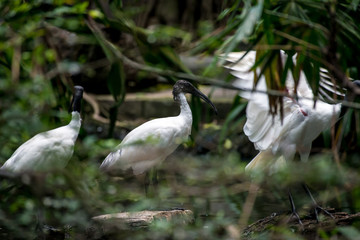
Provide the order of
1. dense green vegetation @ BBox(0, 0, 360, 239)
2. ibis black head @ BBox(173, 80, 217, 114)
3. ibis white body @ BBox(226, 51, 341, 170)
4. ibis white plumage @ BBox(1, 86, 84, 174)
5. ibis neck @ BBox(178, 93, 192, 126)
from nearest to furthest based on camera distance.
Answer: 1. dense green vegetation @ BBox(0, 0, 360, 239)
2. ibis white plumage @ BBox(1, 86, 84, 174)
3. ibis white body @ BBox(226, 51, 341, 170)
4. ibis neck @ BBox(178, 93, 192, 126)
5. ibis black head @ BBox(173, 80, 217, 114)

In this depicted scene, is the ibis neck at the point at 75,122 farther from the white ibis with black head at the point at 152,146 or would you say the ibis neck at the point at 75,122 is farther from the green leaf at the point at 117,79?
the green leaf at the point at 117,79

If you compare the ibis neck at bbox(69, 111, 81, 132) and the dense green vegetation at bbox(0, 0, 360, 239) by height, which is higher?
the dense green vegetation at bbox(0, 0, 360, 239)

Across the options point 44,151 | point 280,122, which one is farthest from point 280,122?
point 44,151

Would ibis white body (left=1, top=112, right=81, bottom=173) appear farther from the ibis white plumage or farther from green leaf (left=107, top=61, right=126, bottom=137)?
green leaf (left=107, top=61, right=126, bottom=137)

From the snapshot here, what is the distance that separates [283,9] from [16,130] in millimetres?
2204

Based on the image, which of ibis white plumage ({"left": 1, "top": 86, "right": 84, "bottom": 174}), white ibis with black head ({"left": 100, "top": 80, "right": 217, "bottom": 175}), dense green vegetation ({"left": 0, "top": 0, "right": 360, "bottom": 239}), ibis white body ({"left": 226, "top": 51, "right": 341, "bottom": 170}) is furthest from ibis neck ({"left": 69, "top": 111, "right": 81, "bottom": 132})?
ibis white body ({"left": 226, "top": 51, "right": 341, "bottom": 170})

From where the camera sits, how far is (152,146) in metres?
4.70

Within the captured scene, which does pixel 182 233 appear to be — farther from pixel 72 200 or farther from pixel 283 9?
pixel 283 9

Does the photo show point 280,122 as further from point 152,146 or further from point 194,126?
point 194,126

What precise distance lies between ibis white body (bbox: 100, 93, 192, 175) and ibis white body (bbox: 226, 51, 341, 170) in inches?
20.4

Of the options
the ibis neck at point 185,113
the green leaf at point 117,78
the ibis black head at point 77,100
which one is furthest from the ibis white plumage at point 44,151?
the ibis neck at point 185,113

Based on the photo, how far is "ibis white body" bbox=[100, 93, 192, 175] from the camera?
4.64 m

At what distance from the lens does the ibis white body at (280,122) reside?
4449mm

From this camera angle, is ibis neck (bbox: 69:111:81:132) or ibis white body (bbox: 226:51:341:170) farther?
ibis neck (bbox: 69:111:81:132)
